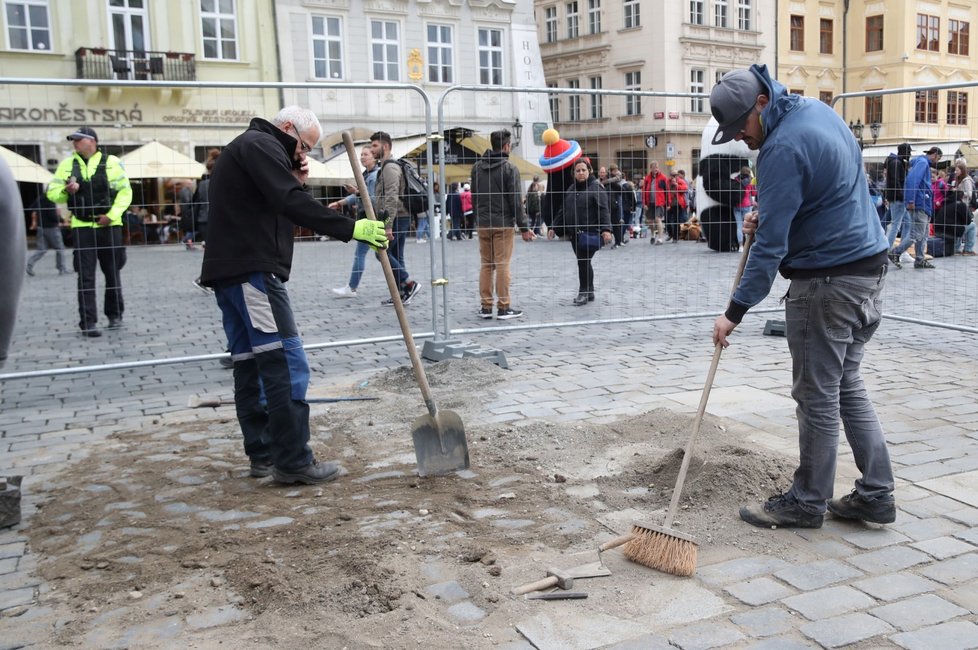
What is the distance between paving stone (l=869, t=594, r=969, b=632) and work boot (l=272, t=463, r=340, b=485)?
270 centimetres

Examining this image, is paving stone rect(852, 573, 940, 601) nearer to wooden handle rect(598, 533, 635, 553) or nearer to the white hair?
wooden handle rect(598, 533, 635, 553)

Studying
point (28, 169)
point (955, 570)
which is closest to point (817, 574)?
point (955, 570)

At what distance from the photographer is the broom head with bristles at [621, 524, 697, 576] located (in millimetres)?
3549

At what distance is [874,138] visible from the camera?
898 centimetres

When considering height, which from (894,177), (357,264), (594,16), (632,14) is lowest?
(357,264)

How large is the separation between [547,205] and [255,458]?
5381 mm

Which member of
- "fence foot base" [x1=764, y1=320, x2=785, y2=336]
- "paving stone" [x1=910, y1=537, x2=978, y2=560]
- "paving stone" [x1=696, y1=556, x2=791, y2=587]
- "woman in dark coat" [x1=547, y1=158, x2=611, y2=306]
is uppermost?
"woman in dark coat" [x1=547, y1=158, x2=611, y2=306]

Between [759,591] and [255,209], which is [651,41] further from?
[759,591]

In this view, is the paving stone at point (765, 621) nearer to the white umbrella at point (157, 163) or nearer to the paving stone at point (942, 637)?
the paving stone at point (942, 637)

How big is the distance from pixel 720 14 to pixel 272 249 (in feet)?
139

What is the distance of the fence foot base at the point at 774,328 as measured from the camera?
8.70 metres

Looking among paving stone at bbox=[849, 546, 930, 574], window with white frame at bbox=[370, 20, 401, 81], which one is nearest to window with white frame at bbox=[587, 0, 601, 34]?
window with white frame at bbox=[370, 20, 401, 81]

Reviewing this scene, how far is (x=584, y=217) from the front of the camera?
9953mm

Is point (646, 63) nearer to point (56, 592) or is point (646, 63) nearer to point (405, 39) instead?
point (405, 39)
